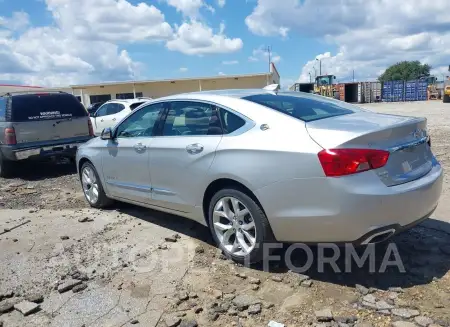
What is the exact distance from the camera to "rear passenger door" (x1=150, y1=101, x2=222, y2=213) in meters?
4.16

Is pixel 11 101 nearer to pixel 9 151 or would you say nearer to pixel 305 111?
pixel 9 151

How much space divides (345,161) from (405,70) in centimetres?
11396

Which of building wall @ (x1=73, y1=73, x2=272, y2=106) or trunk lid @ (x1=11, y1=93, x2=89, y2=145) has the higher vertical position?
building wall @ (x1=73, y1=73, x2=272, y2=106)

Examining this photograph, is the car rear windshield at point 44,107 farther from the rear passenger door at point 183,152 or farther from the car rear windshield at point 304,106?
the car rear windshield at point 304,106

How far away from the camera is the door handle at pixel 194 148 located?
4.17m

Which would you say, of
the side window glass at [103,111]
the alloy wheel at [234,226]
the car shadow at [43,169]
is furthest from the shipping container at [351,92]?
the alloy wheel at [234,226]

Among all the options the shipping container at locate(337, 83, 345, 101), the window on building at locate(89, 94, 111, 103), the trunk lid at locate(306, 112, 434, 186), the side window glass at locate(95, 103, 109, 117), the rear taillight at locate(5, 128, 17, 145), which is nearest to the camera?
the trunk lid at locate(306, 112, 434, 186)

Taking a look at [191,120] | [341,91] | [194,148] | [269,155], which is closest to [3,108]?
[191,120]

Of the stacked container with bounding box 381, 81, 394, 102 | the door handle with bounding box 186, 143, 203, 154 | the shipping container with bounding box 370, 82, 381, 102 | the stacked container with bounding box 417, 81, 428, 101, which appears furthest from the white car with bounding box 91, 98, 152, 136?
the stacked container with bounding box 417, 81, 428, 101

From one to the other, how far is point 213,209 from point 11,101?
6609 mm

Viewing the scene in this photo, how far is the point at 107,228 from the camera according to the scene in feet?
17.5

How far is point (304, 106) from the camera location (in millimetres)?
4180

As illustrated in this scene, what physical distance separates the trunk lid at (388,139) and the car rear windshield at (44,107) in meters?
7.16

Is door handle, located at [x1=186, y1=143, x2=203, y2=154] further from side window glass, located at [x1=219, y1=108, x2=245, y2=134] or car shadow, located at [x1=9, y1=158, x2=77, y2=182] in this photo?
car shadow, located at [x1=9, y1=158, x2=77, y2=182]
